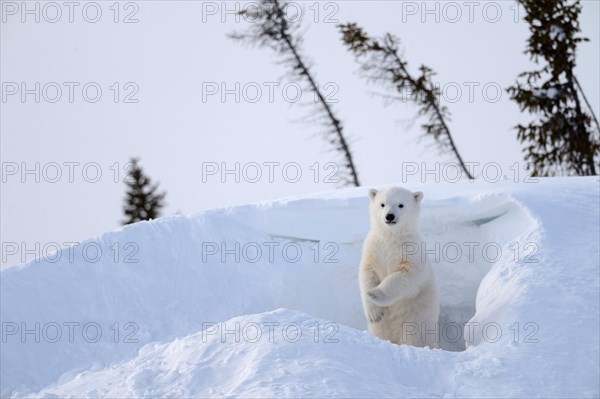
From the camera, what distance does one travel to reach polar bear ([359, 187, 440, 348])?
5980mm

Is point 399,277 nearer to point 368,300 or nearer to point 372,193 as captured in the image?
point 368,300

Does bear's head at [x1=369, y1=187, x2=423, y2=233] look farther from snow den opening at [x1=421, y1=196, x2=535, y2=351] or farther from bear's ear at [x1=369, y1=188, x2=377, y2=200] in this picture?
snow den opening at [x1=421, y1=196, x2=535, y2=351]

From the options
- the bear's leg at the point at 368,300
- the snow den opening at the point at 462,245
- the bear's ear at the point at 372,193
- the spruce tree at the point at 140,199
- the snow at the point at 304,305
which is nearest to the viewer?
the snow at the point at 304,305

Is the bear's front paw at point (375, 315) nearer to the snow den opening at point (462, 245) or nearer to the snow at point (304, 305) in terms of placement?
the snow at point (304, 305)

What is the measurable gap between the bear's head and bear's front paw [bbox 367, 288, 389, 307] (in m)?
0.59

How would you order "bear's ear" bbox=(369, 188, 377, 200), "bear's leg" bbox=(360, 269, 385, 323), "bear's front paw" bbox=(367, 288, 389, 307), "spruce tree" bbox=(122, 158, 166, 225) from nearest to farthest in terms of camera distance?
"bear's front paw" bbox=(367, 288, 389, 307)
"bear's leg" bbox=(360, 269, 385, 323)
"bear's ear" bbox=(369, 188, 377, 200)
"spruce tree" bbox=(122, 158, 166, 225)

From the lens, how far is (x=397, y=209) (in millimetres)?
6113

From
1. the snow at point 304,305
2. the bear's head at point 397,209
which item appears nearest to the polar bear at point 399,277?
the bear's head at point 397,209

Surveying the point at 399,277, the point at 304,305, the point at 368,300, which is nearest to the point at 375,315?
the point at 368,300

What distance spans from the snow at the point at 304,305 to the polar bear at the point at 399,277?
48cm

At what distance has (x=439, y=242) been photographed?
7.57 m

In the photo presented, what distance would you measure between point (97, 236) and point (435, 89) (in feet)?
33.5

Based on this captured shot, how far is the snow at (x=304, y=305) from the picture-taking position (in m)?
4.42

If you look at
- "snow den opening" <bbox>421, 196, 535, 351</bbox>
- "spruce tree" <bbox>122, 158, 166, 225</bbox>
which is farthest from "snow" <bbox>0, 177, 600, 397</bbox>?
"spruce tree" <bbox>122, 158, 166, 225</bbox>
